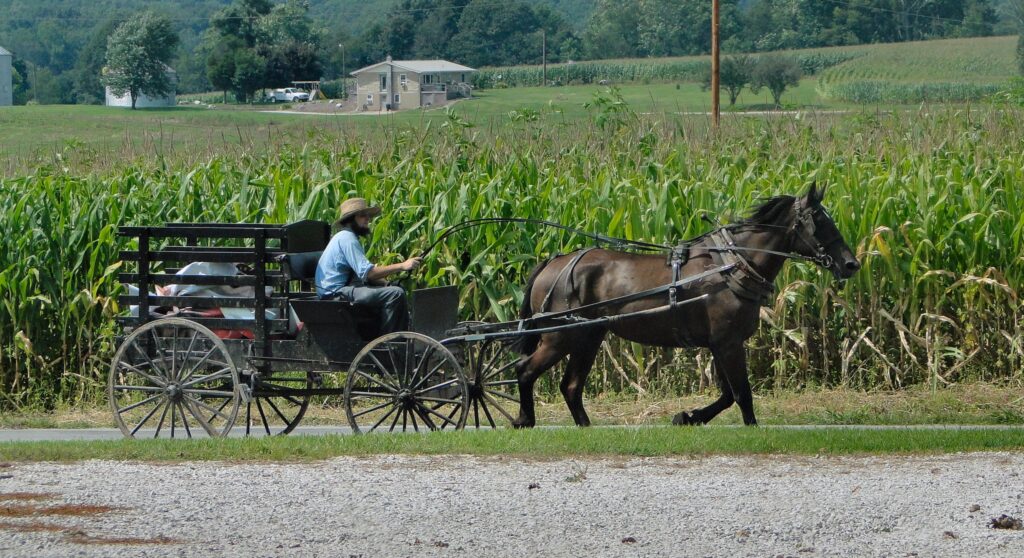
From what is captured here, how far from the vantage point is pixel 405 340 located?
400 inches

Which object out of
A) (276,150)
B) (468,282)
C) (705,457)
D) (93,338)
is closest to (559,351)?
(705,457)

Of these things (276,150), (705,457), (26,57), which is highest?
(26,57)

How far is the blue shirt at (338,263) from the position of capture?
1037 cm

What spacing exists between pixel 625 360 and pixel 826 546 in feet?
21.7

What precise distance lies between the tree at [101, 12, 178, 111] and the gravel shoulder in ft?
307

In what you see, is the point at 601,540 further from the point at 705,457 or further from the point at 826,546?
the point at 705,457

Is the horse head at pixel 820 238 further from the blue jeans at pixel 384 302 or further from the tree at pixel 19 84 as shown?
the tree at pixel 19 84

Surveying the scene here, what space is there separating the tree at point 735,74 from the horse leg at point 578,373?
36.7 metres

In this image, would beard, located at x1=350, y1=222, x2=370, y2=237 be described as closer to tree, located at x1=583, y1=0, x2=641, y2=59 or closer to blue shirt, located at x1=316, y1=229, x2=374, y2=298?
blue shirt, located at x1=316, y1=229, x2=374, y2=298

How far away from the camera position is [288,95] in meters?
94.0

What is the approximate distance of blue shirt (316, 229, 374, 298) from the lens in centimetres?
1037

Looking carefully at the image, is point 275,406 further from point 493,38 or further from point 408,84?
point 493,38

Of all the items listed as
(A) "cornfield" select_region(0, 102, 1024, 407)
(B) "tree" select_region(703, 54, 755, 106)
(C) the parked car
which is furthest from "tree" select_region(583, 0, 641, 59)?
(A) "cornfield" select_region(0, 102, 1024, 407)

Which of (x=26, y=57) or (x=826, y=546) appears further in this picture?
(x=26, y=57)
